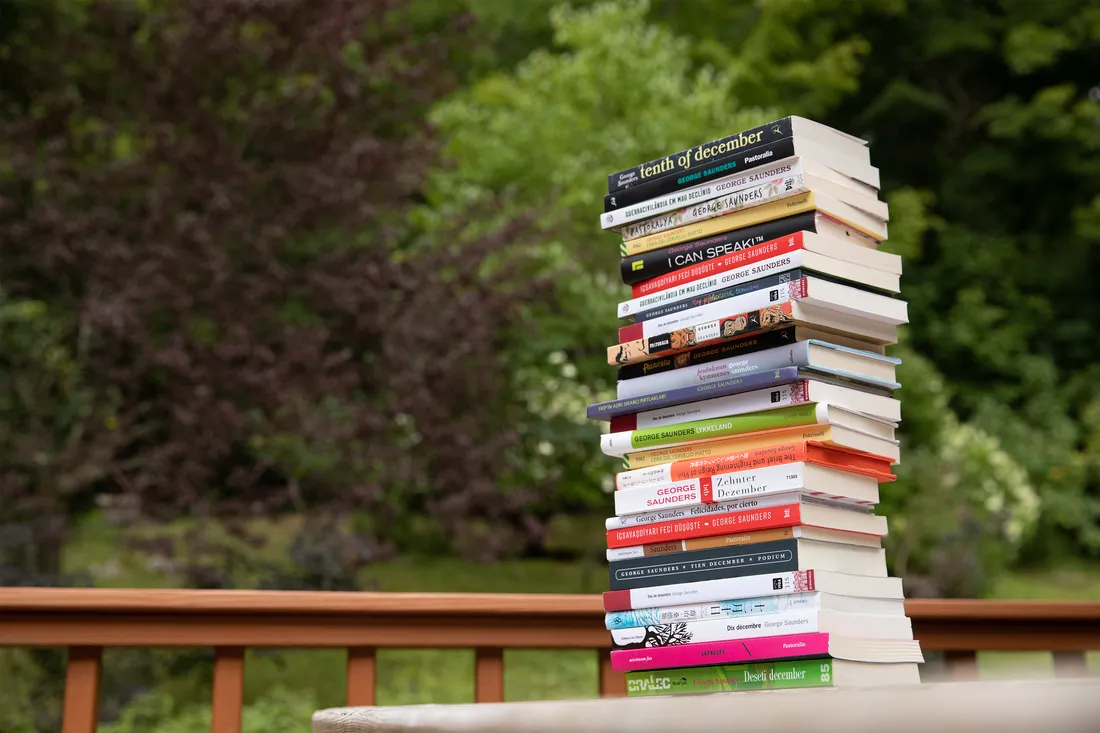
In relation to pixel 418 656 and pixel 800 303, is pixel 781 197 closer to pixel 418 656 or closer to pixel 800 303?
pixel 800 303

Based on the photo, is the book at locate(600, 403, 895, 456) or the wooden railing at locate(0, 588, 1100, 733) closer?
the book at locate(600, 403, 895, 456)

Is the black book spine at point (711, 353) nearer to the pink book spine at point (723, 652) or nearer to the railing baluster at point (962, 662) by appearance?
the pink book spine at point (723, 652)

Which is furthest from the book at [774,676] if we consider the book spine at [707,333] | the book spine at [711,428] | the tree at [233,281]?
the tree at [233,281]

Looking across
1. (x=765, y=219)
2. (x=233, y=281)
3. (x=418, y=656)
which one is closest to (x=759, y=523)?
(x=765, y=219)

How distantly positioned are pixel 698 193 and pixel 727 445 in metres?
0.30

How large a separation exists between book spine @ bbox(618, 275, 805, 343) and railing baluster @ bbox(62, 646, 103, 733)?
86cm

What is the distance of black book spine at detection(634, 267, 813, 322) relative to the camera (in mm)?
1082

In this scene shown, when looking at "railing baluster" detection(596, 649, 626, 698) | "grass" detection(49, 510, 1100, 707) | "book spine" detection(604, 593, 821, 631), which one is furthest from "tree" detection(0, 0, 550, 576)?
"book spine" detection(604, 593, 821, 631)

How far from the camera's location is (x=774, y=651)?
102 centimetres

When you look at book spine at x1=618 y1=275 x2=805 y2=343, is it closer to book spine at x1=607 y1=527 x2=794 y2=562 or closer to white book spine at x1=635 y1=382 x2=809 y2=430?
white book spine at x1=635 y1=382 x2=809 y2=430

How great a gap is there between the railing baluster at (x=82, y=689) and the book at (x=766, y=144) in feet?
3.21

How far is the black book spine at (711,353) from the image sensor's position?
1092 mm

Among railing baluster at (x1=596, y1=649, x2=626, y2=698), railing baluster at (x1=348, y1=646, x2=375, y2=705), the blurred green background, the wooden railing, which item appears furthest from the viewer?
the blurred green background

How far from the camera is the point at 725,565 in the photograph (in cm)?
107
